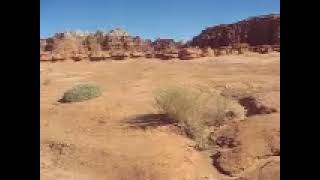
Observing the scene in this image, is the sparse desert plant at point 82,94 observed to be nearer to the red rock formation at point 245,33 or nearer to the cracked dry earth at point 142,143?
the cracked dry earth at point 142,143

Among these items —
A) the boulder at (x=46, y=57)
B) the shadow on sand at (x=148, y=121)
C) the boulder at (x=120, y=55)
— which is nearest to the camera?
the shadow on sand at (x=148, y=121)

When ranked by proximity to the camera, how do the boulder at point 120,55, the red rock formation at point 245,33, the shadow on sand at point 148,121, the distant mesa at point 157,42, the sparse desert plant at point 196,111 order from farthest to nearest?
1. the red rock formation at point 245,33
2. the distant mesa at point 157,42
3. the boulder at point 120,55
4. the shadow on sand at point 148,121
5. the sparse desert plant at point 196,111

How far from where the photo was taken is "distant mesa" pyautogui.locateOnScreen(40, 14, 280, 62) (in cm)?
3591

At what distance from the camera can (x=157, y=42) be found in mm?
42312

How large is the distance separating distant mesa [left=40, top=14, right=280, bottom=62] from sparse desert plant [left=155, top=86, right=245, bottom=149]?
2178 centimetres

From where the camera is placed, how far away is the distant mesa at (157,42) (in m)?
35.9

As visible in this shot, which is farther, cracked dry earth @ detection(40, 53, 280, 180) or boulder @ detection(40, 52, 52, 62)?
boulder @ detection(40, 52, 52, 62)

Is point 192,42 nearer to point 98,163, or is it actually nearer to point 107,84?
point 107,84

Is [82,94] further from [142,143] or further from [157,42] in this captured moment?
[157,42]

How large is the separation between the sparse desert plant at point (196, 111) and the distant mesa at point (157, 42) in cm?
2178

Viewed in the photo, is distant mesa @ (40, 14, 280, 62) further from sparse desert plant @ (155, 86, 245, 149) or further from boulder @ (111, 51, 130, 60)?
sparse desert plant @ (155, 86, 245, 149)

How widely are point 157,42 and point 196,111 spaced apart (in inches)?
1204

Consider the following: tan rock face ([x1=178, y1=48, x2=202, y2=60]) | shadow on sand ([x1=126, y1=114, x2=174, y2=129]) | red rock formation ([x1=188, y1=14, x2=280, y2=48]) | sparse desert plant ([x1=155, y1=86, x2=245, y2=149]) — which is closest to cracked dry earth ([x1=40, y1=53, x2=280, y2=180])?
shadow on sand ([x1=126, y1=114, x2=174, y2=129])

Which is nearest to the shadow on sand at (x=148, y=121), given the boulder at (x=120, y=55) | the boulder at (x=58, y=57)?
the boulder at (x=120, y=55)
